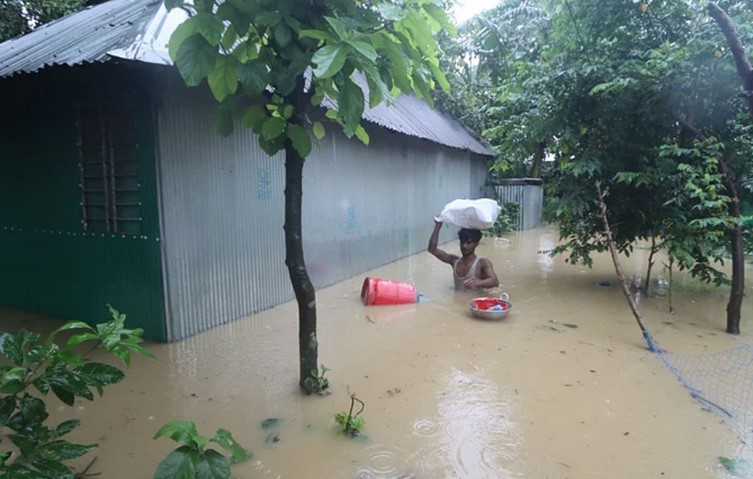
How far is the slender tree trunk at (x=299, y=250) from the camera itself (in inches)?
125

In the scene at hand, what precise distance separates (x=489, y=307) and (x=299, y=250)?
3.42m

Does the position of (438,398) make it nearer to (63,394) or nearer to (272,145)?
(272,145)

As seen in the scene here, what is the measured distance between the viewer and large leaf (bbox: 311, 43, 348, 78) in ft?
6.38

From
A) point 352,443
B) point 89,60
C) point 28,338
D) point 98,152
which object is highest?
point 89,60

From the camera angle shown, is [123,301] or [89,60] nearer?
[89,60]

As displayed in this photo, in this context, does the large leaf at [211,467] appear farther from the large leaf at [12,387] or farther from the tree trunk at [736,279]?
the tree trunk at [736,279]

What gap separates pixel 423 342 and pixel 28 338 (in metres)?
3.74

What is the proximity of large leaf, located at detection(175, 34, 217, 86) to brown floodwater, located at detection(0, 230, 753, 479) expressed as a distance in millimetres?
2262

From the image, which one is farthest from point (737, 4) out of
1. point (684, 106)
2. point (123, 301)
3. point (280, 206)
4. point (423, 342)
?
point (123, 301)

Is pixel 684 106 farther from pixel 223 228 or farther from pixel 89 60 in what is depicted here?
pixel 89 60

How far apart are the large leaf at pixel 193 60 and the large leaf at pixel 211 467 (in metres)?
1.81

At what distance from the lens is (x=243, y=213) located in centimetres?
544

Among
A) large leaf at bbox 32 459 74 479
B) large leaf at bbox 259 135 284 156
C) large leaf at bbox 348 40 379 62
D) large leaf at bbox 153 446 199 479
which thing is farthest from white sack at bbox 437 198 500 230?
large leaf at bbox 32 459 74 479

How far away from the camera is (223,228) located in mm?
5160
